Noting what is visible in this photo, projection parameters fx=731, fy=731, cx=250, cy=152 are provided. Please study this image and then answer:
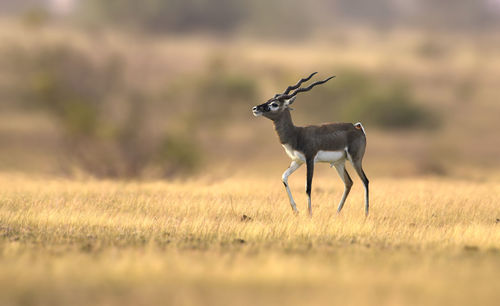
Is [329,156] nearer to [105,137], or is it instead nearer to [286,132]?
[286,132]

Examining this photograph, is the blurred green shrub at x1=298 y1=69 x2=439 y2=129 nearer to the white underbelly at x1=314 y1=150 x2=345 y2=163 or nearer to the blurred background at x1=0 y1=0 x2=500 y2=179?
the blurred background at x1=0 y1=0 x2=500 y2=179

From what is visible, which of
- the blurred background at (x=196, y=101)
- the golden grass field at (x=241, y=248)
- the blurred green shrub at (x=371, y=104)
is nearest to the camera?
the golden grass field at (x=241, y=248)

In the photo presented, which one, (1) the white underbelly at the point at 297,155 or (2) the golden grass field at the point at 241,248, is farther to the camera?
(1) the white underbelly at the point at 297,155

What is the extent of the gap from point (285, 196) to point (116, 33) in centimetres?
3364

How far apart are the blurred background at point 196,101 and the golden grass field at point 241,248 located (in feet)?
34.1

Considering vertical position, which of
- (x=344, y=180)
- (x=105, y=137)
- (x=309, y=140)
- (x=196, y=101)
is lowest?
(x=105, y=137)

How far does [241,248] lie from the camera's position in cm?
855

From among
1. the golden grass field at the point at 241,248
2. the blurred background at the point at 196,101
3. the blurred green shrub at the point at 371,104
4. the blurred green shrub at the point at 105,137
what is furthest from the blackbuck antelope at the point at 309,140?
the blurred green shrub at the point at 371,104

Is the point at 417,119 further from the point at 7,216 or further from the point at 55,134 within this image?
the point at 7,216

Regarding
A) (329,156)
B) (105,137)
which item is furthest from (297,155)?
(105,137)

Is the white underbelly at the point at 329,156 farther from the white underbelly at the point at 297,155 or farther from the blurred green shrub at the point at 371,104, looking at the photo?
the blurred green shrub at the point at 371,104

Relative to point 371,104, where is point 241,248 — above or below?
below

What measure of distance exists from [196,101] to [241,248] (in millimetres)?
34773

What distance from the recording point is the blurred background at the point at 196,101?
26688 millimetres
